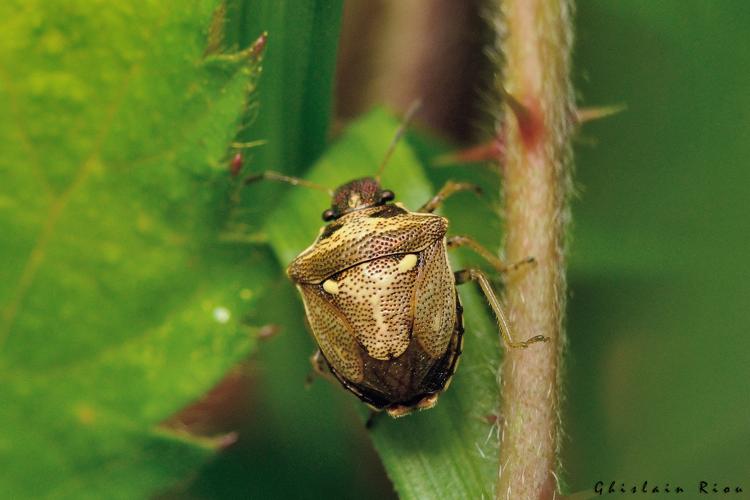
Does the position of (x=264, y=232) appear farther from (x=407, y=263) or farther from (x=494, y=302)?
(x=494, y=302)

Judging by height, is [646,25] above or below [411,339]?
above

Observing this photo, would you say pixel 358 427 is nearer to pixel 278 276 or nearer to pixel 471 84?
pixel 278 276

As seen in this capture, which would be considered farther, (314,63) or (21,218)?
(314,63)

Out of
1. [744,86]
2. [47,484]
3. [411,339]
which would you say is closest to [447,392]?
[411,339]

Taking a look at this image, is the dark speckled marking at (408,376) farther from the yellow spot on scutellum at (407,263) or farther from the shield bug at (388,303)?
the yellow spot on scutellum at (407,263)

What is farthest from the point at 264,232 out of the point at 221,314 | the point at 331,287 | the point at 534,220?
the point at 534,220

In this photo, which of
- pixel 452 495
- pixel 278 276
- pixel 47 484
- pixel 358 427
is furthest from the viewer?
pixel 358 427

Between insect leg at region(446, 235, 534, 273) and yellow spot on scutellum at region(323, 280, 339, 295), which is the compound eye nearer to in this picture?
insect leg at region(446, 235, 534, 273)
